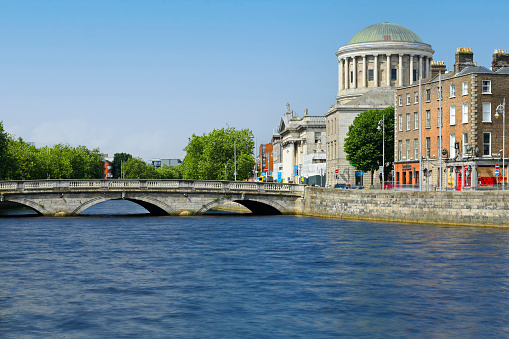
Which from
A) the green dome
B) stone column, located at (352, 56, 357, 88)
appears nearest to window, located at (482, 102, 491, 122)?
stone column, located at (352, 56, 357, 88)

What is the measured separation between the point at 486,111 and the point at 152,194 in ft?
105

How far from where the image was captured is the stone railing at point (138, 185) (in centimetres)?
7044

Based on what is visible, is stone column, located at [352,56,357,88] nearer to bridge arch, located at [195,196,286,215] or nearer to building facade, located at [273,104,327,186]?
building facade, located at [273,104,327,186]

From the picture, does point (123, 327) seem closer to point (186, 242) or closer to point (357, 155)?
point (186, 242)

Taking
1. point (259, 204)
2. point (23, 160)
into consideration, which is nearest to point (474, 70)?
point (259, 204)

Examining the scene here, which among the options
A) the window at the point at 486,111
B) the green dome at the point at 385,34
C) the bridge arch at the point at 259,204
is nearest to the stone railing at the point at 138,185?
the bridge arch at the point at 259,204

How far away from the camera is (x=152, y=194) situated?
Result: 72812mm

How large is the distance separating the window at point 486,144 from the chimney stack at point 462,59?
29.4 feet

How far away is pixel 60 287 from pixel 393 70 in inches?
4473

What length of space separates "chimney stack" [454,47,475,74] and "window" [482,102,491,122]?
23.6 feet

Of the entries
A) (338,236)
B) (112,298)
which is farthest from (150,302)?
(338,236)

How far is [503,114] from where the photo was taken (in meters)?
64.4

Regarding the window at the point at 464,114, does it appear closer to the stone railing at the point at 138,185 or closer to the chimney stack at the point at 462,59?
the chimney stack at the point at 462,59

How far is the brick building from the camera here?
68062mm
